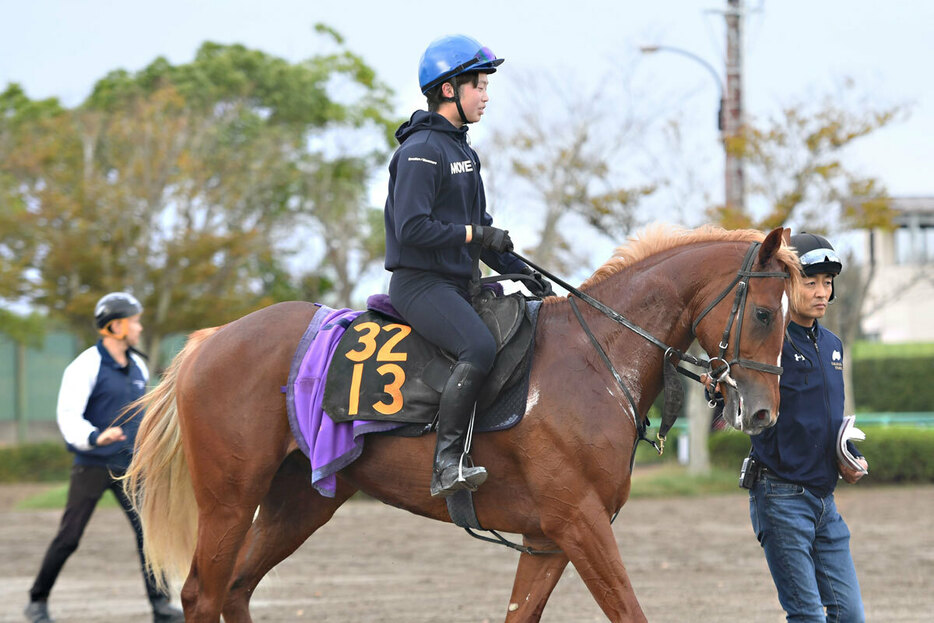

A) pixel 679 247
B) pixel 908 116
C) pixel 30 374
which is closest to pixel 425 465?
pixel 679 247

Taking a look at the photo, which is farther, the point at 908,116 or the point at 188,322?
the point at 188,322

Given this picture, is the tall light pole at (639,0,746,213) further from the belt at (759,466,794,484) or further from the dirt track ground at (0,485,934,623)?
the belt at (759,466,794,484)

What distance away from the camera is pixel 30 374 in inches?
955

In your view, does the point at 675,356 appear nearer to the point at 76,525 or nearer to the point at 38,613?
the point at 76,525

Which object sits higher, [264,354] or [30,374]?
[264,354]

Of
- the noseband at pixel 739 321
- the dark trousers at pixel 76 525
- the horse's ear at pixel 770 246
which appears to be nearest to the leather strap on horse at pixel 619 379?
the noseband at pixel 739 321

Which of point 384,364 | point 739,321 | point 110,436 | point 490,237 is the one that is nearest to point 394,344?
point 384,364

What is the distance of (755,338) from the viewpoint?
4.44 m

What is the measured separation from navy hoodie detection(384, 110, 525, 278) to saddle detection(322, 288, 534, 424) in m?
0.28

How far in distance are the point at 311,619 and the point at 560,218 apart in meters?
16.0

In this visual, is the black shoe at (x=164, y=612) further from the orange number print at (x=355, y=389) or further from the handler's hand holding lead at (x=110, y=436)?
the orange number print at (x=355, y=389)

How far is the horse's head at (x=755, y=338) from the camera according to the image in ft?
14.3

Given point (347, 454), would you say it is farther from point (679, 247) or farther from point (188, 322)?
point (188, 322)

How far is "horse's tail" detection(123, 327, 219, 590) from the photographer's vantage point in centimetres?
573
